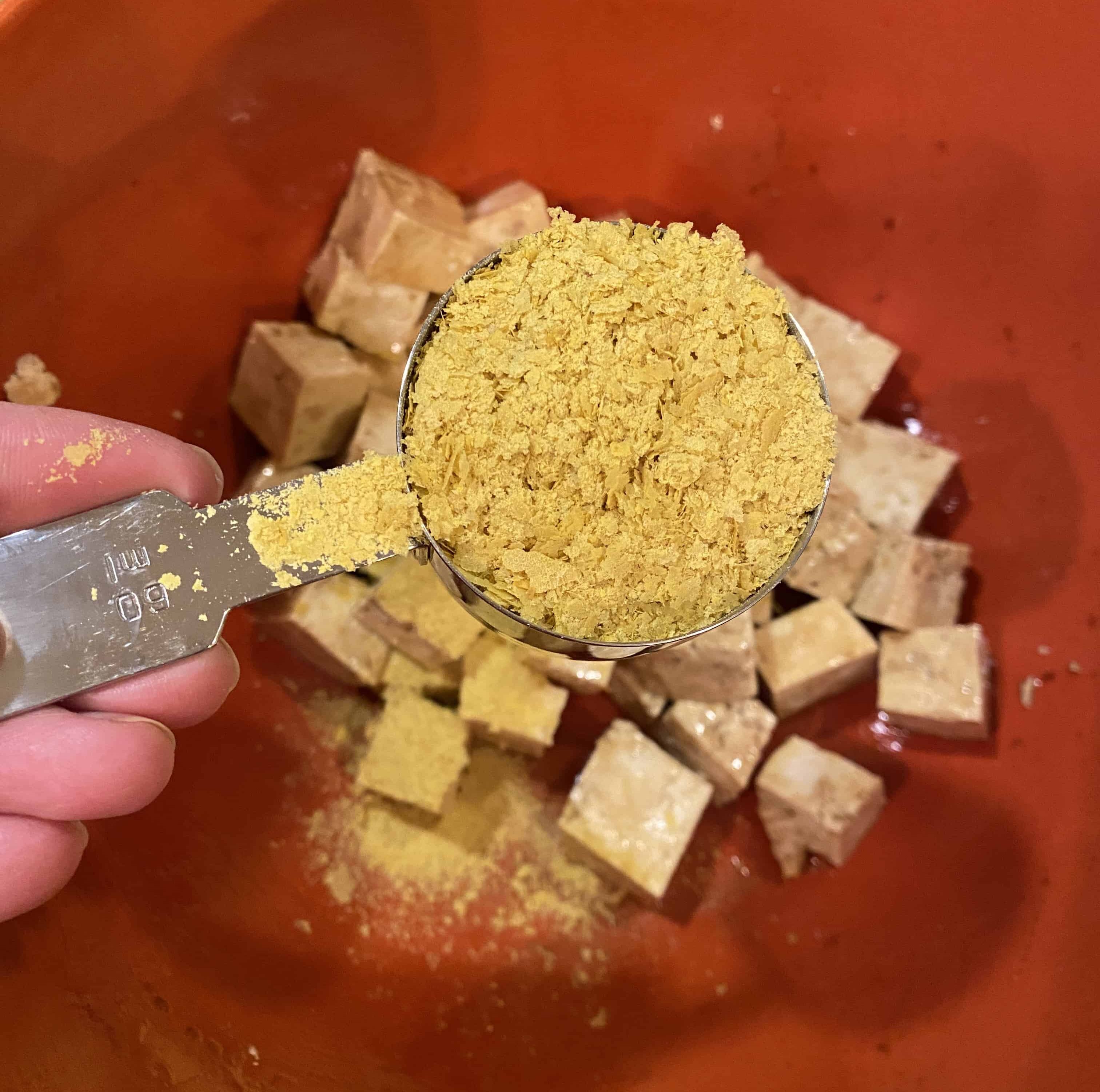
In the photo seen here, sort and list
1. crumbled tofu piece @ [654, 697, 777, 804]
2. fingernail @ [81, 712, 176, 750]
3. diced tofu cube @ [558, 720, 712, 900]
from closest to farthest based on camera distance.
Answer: fingernail @ [81, 712, 176, 750]
diced tofu cube @ [558, 720, 712, 900]
crumbled tofu piece @ [654, 697, 777, 804]

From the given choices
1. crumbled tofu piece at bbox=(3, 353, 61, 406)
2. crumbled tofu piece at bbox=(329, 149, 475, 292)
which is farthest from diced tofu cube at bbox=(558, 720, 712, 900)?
crumbled tofu piece at bbox=(3, 353, 61, 406)

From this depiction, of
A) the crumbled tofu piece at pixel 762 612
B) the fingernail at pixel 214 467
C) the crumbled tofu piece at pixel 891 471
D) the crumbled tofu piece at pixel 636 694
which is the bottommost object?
the crumbled tofu piece at pixel 636 694

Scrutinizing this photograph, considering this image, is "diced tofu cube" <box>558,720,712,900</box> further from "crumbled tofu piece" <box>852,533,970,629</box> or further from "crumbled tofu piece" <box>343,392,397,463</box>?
"crumbled tofu piece" <box>343,392,397,463</box>

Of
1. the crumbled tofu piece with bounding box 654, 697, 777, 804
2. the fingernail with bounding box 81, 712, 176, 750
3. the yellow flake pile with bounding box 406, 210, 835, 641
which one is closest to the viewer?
the yellow flake pile with bounding box 406, 210, 835, 641

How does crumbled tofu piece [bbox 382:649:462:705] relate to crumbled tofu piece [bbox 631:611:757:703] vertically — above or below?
below

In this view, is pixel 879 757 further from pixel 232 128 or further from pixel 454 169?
pixel 232 128

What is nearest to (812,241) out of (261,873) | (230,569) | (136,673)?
(230,569)

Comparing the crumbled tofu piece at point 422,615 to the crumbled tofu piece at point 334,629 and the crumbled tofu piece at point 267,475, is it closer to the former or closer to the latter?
the crumbled tofu piece at point 334,629

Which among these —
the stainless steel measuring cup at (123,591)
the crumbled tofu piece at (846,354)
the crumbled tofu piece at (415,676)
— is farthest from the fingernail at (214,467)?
the crumbled tofu piece at (846,354)
